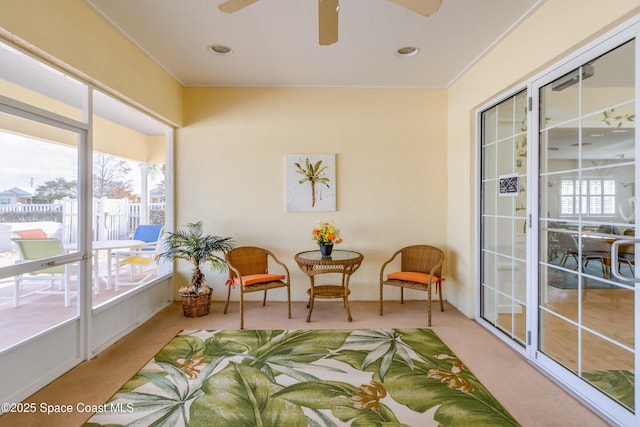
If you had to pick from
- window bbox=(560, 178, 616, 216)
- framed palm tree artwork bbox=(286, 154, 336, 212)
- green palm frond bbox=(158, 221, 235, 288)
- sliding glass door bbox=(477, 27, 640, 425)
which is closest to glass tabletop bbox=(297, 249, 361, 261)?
framed palm tree artwork bbox=(286, 154, 336, 212)

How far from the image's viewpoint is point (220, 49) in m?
3.20

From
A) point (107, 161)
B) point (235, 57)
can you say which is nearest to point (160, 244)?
point (107, 161)

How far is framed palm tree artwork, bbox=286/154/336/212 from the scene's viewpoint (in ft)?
13.7

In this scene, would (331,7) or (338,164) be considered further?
(338,164)

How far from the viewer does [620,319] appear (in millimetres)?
1898

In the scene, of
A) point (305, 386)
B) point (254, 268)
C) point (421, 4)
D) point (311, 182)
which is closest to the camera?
point (421, 4)

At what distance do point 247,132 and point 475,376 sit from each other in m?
3.73

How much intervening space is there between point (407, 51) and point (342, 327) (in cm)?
307

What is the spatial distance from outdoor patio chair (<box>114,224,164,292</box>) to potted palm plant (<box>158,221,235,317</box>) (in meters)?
0.63

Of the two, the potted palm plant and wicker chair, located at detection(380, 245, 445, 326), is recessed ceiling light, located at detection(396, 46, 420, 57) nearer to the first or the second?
wicker chair, located at detection(380, 245, 445, 326)

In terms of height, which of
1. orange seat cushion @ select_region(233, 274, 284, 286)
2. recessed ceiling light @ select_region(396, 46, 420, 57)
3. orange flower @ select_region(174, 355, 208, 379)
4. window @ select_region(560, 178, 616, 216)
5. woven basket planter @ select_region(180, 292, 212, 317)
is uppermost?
recessed ceiling light @ select_region(396, 46, 420, 57)

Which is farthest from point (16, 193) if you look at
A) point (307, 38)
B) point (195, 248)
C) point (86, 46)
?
point (307, 38)

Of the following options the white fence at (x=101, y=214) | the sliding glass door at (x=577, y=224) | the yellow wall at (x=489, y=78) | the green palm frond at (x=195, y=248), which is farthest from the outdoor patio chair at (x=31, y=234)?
the yellow wall at (x=489, y=78)

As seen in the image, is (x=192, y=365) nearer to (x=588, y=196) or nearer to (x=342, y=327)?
(x=342, y=327)
